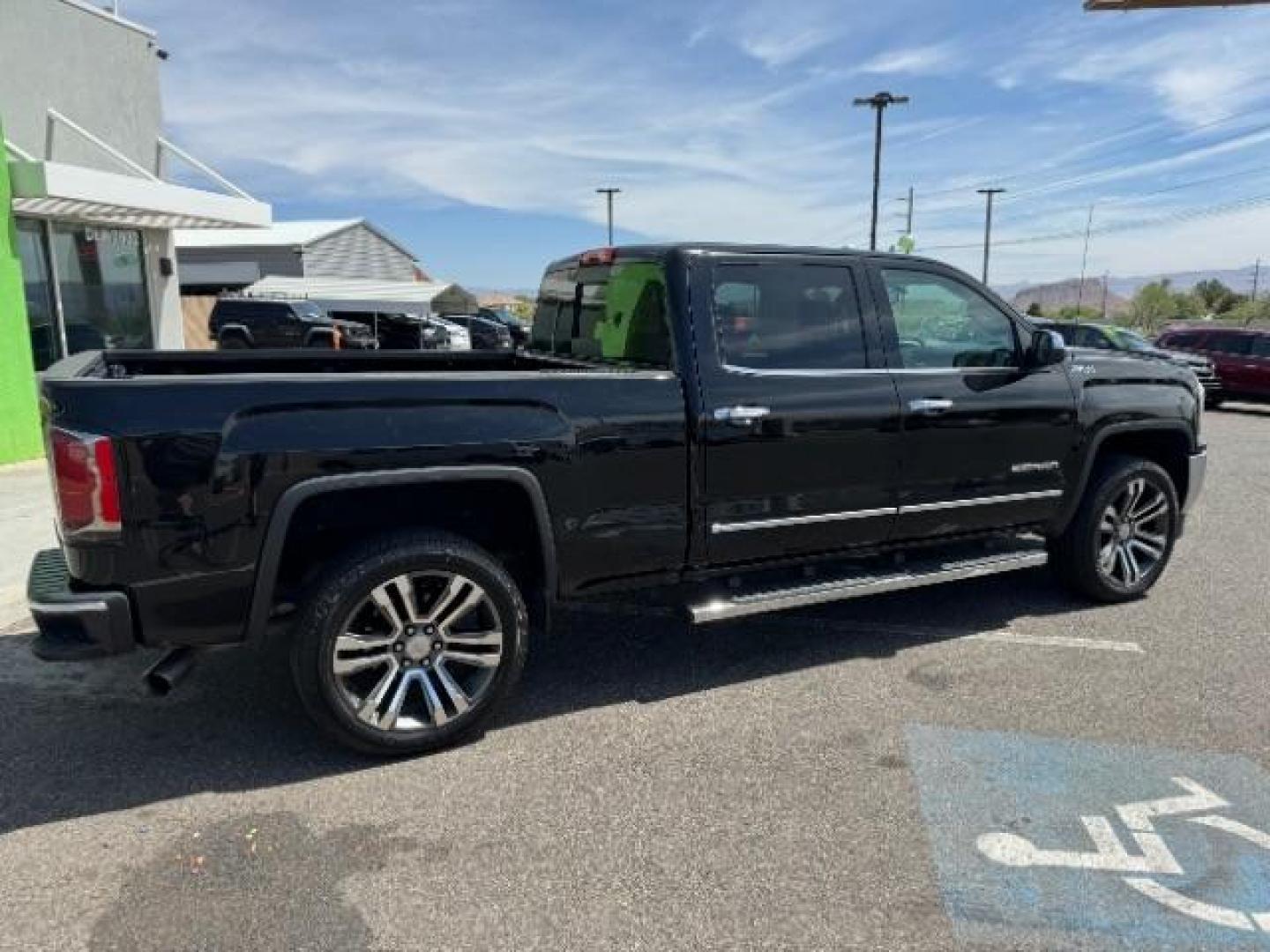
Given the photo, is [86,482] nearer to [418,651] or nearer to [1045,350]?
[418,651]

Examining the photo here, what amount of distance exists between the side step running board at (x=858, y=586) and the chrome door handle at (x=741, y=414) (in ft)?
2.56

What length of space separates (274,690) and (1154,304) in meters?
83.6

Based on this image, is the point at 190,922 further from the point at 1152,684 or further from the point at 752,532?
the point at 1152,684

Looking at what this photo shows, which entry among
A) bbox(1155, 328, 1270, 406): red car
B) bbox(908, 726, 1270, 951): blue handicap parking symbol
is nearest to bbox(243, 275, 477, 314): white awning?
bbox(1155, 328, 1270, 406): red car

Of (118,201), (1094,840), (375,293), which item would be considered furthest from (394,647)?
(375,293)

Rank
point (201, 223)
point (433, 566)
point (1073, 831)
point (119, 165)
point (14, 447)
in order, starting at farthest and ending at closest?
point (201, 223) → point (119, 165) → point (14, 447) → point (433, 566) → point (1073, 831)

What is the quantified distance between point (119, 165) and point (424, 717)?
1287 centimetres

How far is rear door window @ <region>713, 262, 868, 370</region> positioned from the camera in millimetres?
4133

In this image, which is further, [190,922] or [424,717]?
[424,717]

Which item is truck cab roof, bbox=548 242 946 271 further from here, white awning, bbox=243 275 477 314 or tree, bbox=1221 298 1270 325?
tree, bbox=1221 298 1270 325

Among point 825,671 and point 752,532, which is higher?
point 752,532

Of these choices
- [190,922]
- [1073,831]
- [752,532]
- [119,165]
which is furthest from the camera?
[119,165]

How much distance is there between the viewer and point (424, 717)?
11.8 ft

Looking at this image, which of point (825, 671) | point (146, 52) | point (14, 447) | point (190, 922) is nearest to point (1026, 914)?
point (825, 671)
